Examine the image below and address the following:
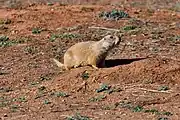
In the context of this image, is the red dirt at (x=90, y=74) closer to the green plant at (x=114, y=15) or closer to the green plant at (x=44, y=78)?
the green plant at (x=44, y=78)

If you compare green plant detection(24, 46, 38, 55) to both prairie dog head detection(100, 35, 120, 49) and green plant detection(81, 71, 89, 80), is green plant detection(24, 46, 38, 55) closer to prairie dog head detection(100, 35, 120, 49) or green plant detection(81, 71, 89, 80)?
prairie dog head detection(100, 35, 120, 49)

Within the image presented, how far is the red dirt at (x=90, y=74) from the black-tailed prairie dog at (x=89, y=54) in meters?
0.24

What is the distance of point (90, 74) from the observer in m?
9.45

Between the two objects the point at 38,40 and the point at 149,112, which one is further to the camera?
the point at 38,40

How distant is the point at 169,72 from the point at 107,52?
1.27 meters

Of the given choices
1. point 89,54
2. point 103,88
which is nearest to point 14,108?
point 103,88

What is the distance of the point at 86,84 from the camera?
919 cm

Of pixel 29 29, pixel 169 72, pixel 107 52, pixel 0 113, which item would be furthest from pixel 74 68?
pixel 29 29

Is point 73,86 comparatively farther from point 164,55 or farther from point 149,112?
point 164,55

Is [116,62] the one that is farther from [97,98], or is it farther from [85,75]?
[97,98]

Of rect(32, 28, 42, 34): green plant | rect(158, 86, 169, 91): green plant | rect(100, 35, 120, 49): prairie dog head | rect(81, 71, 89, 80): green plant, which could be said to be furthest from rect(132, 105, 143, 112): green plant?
rect(32, 28, 42, 34): green plant

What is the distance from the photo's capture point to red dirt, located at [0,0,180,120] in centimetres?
817

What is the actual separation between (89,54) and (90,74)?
2.58ft

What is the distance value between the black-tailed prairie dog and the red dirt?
0.24 meters
